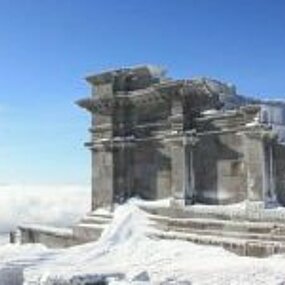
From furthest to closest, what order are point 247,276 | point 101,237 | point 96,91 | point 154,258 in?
point 96,91, point 101,237, point 154,258, point 247,276

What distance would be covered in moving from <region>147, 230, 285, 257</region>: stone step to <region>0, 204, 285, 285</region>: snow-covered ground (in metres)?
0.26

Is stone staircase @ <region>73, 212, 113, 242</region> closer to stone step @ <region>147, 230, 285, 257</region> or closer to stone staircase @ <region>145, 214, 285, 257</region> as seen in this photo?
stone staircase @ <region>145, 214, 285, 257</region>

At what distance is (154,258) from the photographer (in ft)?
51.9

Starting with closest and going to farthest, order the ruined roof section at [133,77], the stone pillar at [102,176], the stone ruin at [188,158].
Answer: the stone ruin at [188,158] → the ruined roof section at [133,77] → the stone pillar at [102,176]

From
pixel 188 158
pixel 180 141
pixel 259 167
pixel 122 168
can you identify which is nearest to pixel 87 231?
pixel 122 168

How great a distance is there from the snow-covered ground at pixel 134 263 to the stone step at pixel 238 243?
0.85ft

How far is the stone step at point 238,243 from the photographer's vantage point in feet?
49.5

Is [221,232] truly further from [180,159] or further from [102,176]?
[102,176]

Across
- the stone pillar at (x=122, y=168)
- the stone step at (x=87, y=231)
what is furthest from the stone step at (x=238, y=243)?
the stone pillar at (x=122, y=168)

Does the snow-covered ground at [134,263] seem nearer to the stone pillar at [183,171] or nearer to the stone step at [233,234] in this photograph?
the stone step at [233,234]

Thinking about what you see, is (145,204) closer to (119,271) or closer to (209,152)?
(209,152)

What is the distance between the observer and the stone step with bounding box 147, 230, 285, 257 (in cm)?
1509

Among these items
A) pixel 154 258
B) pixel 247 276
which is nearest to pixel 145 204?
pixel 154 258

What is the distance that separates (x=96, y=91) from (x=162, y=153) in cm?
316
